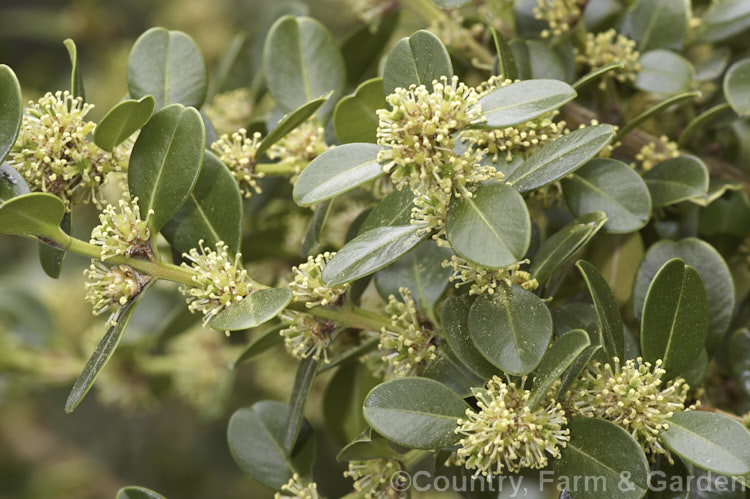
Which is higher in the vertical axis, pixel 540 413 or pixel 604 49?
pixel 604 49

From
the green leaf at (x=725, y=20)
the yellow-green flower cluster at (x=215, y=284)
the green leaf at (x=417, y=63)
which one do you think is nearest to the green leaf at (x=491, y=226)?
the green leaf at (x=417, y=63)

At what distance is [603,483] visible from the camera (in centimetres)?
84

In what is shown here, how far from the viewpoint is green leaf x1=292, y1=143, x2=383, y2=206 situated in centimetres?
83

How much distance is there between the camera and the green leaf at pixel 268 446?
1.15 m

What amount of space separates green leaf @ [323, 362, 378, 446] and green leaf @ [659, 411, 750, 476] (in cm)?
54

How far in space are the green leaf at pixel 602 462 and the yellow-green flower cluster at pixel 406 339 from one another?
21 cm

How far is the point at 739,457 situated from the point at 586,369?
0.19m

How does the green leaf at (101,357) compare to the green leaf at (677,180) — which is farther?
the green leaf at (677,180)

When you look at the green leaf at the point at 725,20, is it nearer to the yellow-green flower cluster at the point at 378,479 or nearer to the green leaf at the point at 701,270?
the green leaf at the point at 701,270

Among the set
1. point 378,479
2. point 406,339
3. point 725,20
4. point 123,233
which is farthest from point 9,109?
point 725,20

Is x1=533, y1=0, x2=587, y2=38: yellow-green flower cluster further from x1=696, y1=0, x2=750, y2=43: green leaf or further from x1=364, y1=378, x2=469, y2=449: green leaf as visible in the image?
x1=364, y1=378, x2=469, y2=449: green leaf

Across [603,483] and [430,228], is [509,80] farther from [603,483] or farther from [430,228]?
[603,483]

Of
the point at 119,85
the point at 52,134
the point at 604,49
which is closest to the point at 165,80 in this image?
the point at 52,134

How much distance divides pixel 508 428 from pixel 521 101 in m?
0.37
